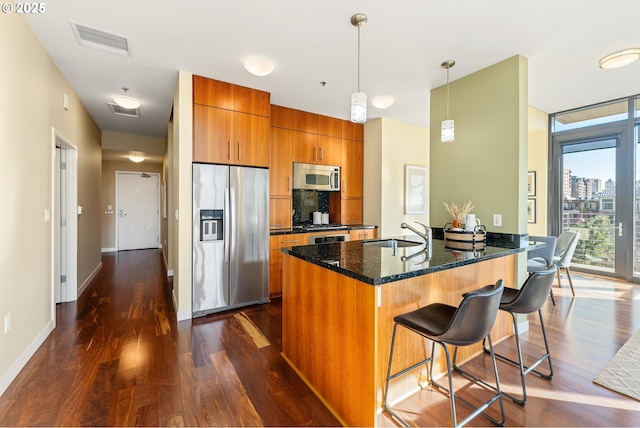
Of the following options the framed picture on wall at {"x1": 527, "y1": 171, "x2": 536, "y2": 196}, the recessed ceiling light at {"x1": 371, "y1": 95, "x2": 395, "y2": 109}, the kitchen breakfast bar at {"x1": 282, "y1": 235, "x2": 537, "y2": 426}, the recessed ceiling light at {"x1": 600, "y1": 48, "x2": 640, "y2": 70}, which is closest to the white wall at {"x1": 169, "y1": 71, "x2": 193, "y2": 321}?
the kitchen breakfast bar at {"x1": 282, "y1": 235, "x2": 537, "y2": 426}

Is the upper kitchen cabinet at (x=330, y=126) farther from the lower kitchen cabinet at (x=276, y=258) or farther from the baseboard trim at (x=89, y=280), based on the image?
the baseboard trim at (x=89, y=280)

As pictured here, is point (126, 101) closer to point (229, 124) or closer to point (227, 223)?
point (229, 124)

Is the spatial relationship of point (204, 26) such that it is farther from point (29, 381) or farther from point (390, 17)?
point (29, 381)

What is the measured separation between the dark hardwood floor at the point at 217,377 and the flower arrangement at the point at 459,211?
1176 millimetres

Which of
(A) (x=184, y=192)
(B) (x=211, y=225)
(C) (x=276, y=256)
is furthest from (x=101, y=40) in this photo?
(C) (x=276, y=256)

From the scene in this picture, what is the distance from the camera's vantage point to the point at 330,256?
74.8 inches

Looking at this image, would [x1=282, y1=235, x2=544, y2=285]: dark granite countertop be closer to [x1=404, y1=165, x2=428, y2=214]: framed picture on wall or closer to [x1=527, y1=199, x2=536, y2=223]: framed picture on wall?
[x1=404, y1=165, x2=428, y2=214]: framed picture on wall

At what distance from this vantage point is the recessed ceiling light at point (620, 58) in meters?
2.80

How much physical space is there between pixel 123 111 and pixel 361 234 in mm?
4223

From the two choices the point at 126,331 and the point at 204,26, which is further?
the point at 126,331

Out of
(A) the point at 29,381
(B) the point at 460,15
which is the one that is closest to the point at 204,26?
(B) the point at 460,15

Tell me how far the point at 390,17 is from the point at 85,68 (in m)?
3.15

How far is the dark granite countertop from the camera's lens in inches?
58.7

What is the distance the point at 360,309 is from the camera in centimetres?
150
